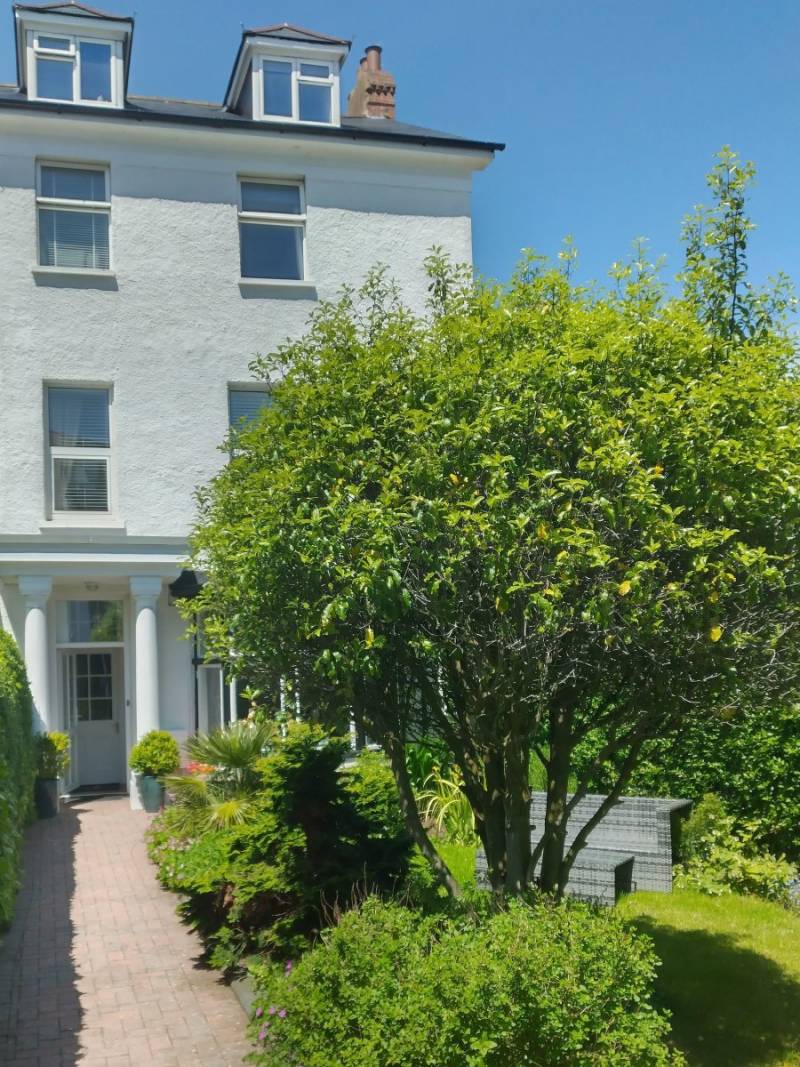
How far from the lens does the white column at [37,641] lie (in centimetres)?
1680

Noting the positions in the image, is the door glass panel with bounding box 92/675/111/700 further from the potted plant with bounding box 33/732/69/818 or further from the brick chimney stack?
the brick chimney stack

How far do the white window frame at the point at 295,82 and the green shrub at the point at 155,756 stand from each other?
36.1 feet

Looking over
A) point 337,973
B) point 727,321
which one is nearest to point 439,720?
point 337,973

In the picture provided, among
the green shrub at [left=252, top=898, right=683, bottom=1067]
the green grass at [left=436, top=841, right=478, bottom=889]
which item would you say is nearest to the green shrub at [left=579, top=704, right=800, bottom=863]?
the green grass at [left=436, top=841, right=478, bottom=889]

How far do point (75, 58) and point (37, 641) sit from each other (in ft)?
32.7

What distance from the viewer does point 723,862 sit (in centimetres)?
1165

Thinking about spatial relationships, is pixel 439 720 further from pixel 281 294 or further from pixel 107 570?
pixel 281 294

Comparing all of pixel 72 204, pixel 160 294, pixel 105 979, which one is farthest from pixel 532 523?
pixel 72 204

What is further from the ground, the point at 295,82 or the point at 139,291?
the point at 295,82

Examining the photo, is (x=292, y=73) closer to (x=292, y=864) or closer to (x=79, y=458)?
(x=79, y=458)

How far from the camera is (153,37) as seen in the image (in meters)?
19.7

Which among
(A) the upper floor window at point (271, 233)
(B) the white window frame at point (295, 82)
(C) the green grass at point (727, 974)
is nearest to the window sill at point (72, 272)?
(A) the upper floor window at point (271, 233)

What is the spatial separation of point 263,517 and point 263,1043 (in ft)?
11.1

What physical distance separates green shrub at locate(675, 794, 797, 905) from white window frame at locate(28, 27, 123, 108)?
14673 millimetres
